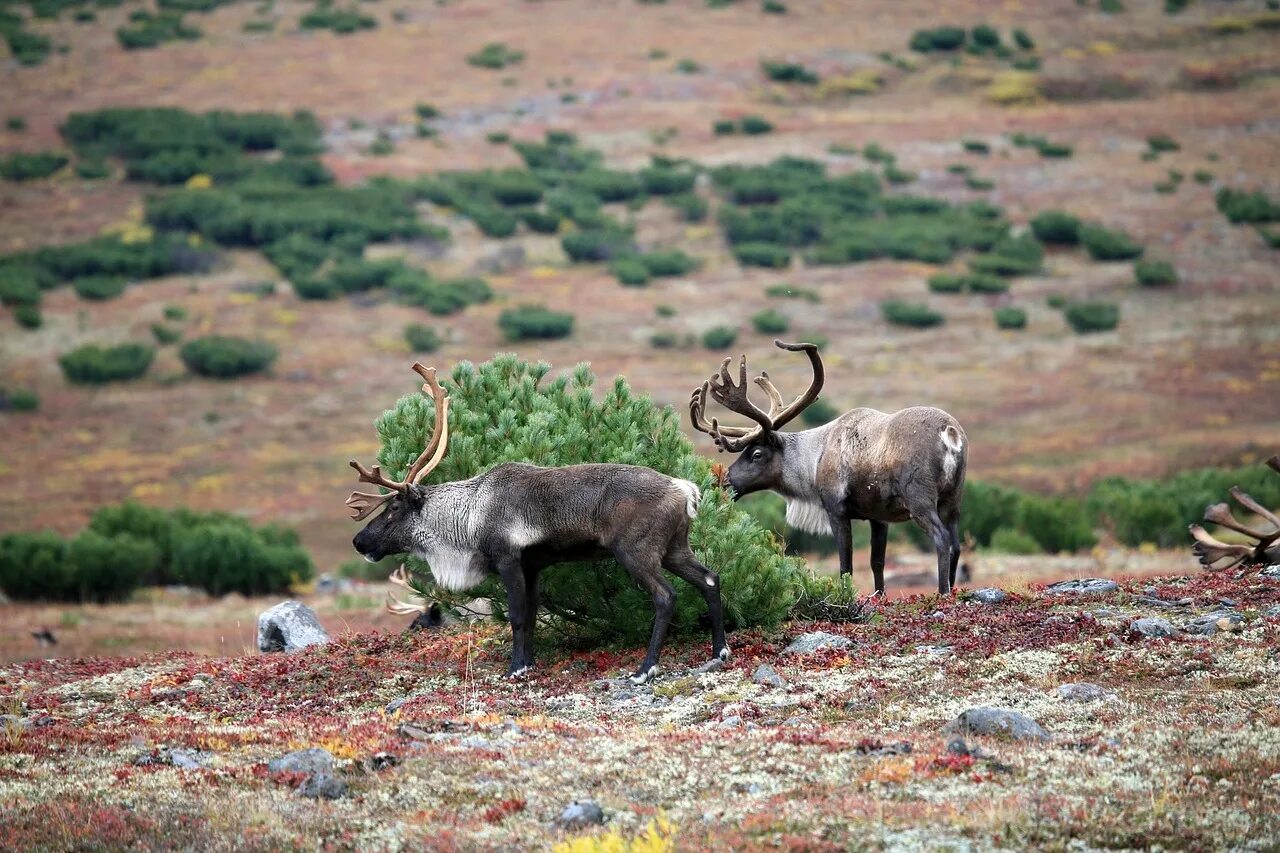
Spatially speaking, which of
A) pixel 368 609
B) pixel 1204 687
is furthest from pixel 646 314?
pixel 1204 687

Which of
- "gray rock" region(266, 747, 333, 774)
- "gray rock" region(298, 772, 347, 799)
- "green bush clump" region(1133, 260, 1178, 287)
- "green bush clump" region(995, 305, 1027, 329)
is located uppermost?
"gray rock" region(298, 772, 347, 799)

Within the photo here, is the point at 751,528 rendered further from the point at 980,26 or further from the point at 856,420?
the point at 980,26

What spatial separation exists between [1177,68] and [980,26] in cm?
1534

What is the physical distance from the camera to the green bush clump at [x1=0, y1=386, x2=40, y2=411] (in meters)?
53.9

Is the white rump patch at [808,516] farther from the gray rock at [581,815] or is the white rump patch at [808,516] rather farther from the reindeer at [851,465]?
the gray rock at [581,815]

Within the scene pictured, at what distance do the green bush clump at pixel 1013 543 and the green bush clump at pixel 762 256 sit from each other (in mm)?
40963

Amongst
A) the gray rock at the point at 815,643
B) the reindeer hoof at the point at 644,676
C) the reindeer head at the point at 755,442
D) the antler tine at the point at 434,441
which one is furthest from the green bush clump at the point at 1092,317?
the reindeer hoof at the point at 644,676

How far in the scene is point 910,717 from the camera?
1077cm

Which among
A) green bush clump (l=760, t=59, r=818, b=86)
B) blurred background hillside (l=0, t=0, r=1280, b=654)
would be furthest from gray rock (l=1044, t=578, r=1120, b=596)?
green bush clump (l=760, t=59, r=818, b=86)

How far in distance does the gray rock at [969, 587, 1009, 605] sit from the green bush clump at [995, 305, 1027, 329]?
46.5m

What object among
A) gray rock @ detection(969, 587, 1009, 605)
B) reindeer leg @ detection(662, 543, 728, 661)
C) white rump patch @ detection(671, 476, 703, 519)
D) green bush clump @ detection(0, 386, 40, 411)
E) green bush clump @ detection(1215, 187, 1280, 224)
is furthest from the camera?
green bush clump @ detection(1215, 187, 1280, 224)

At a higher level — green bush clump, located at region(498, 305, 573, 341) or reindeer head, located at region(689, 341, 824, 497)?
reindeer head, located at region(689, 341, 824, 497)

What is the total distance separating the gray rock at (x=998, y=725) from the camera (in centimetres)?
989

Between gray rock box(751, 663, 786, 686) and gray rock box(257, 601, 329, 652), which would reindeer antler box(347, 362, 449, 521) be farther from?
gray rock box(751, 663, 786, 686)
